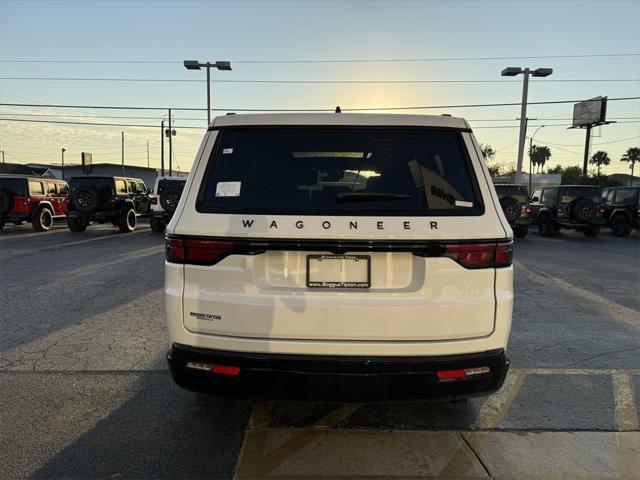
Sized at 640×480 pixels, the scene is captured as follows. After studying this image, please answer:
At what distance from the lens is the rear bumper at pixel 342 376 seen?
2598 mm

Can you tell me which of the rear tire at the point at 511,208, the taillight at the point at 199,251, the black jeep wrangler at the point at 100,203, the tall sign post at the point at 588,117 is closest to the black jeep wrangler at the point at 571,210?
the rear tire at the point at 511,208

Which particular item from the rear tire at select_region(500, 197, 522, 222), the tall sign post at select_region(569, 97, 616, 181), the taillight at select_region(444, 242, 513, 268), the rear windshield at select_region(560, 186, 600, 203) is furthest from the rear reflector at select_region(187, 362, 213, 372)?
the tall sign post at select_region(569, 97, 616, 181)

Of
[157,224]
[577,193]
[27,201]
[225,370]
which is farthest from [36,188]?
[577,193]

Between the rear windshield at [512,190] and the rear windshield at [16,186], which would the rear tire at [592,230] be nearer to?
the rear windshield at [512,190]

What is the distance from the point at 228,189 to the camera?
276cm

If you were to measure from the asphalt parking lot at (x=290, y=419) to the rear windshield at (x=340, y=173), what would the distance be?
1406mm

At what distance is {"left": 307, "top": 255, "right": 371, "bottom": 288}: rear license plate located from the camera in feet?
8.59

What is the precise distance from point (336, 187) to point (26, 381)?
3065mm

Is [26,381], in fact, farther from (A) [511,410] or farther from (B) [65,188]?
(B) [65,188]

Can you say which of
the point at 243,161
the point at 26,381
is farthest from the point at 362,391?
the point at 26,381

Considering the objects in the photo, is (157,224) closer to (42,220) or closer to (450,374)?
(42,220)

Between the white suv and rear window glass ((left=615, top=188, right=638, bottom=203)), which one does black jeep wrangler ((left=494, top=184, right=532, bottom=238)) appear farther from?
the white suv

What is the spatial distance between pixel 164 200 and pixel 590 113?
42.1 meters

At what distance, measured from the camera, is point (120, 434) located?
3195mm
